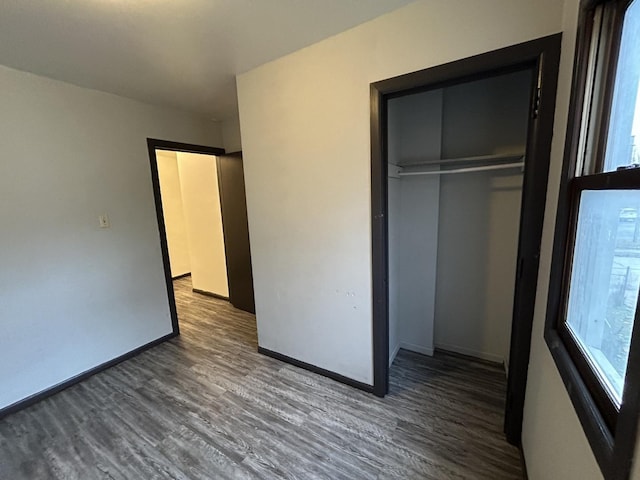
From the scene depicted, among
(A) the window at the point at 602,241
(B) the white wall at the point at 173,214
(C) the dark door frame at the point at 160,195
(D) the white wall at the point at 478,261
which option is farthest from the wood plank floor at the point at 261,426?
(B) the white wall at the point at 173,214

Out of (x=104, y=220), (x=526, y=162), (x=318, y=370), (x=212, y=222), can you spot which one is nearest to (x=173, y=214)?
(x=212, y=222)

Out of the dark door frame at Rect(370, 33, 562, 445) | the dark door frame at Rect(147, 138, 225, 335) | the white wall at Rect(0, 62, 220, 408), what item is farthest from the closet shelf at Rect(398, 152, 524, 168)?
the white wall at Rect(0, 62, 220, 408)

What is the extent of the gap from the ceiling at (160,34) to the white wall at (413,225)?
874 millimetres

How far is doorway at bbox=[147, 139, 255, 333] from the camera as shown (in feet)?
9.85

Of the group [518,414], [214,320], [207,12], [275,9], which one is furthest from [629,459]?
[214,320]

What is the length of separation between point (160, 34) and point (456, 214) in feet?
7.88

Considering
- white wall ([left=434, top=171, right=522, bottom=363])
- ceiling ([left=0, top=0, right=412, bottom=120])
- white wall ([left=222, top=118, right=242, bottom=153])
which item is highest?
ceiling ([left=0, top=0, right=412, bottom=120])

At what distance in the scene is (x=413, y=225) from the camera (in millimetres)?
2391

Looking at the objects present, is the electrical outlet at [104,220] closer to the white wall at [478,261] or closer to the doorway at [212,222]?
the doorway at [212,222]

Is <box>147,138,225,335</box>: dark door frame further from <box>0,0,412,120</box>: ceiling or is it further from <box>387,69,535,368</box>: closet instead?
<box>387,69,535,368</box>: closet

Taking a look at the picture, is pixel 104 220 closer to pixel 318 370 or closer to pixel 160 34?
pixel 160 34

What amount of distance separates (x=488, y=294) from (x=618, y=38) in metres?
1.87

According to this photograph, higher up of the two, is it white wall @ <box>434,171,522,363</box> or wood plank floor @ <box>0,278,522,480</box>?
white wall @ <box>434,171,522,363</box>

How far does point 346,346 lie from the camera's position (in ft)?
6.84
